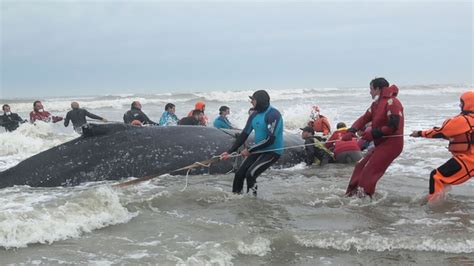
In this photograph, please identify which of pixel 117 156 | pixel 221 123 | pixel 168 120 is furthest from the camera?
pixel 168 120

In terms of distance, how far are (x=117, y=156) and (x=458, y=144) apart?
19.6 feet

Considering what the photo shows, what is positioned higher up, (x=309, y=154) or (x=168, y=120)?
(x=168, y=120)

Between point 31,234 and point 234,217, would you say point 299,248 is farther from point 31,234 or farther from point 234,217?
point 31,234

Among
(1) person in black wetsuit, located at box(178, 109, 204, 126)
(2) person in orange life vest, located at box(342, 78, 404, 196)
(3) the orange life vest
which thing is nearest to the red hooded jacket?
(2) person in orange life vest, located at box(342, 78, 404, 196)

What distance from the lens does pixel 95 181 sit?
943 centimetres

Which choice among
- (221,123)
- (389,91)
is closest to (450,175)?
(389,91)

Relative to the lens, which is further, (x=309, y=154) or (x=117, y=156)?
(x=309, y=154)

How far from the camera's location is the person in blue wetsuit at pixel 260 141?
831 centimetres

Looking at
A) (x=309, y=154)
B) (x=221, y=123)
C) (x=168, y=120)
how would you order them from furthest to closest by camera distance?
(x=168, y=120)
(x=221, y=123)
(x=309, y=154)

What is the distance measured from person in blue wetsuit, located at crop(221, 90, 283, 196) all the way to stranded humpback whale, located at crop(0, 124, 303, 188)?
5.48 feet

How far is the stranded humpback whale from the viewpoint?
9.32m

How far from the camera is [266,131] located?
27.6 feet

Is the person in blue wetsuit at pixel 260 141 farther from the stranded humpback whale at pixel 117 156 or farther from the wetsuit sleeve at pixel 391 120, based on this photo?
the stranded humpback whale at pixel 117 156

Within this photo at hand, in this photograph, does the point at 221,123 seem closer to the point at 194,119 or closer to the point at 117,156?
the point at 194,119
